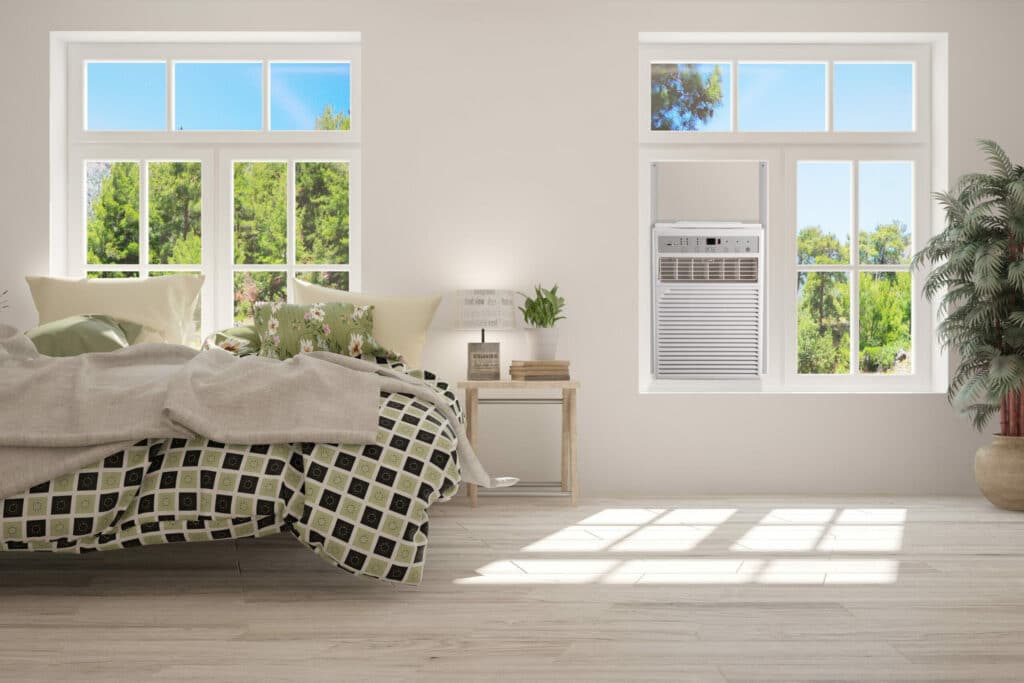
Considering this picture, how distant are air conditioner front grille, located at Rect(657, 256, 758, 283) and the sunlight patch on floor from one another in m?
1.41

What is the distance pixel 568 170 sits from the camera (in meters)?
5.09

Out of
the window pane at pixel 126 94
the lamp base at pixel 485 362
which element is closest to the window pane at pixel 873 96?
the lamp base at pixel 485 362

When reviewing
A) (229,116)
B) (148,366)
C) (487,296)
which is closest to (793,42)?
(487,296)

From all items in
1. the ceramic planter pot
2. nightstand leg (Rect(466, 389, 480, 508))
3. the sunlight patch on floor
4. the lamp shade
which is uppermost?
the lamp shade

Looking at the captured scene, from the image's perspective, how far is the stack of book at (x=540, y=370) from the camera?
4707 mm

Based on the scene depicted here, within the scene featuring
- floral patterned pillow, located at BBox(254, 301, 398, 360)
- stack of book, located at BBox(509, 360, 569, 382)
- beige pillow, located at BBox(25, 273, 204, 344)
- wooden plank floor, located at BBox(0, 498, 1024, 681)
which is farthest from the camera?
stack of book, located at BBox(509, 360, 569, 382)

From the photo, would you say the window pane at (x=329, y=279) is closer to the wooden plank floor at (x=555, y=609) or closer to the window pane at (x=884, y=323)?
the wooden plank floor at (x=555, y=609)

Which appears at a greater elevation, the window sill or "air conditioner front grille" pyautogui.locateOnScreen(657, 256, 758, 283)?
"air conditioner front grille" pyautogui.locateOnScreen(657, 256, 758, 283)

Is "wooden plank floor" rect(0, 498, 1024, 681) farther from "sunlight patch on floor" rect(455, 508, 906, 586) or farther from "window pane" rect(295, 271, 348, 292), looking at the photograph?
"window pane" rect(295, 271, 348, 292)

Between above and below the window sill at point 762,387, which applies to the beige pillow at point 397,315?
above

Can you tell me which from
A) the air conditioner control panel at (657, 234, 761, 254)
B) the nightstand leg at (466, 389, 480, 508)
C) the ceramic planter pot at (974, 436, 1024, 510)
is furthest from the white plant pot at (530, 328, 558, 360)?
the ceramic planter pot at (974, 436, 1024, 510)

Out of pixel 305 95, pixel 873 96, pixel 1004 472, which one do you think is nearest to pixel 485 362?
pixel 305 95

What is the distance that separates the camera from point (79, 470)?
2.75 meters

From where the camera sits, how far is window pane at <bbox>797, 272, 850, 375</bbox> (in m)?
5.29
